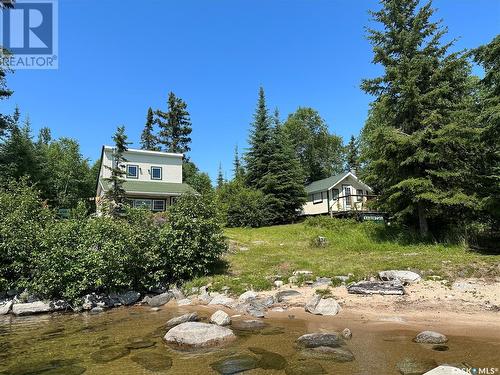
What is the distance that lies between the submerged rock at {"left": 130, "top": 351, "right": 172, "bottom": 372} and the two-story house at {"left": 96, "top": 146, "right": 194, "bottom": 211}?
77.1 ft

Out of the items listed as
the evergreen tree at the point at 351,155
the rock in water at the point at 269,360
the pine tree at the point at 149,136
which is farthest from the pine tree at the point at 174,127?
the rock in water at the point at 269,360

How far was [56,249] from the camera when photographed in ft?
43.1

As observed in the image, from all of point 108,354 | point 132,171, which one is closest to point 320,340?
point 108,354

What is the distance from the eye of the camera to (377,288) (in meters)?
11.4

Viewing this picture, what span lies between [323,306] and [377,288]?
206 centimetres

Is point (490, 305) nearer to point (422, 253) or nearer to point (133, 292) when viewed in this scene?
point (422, 253)

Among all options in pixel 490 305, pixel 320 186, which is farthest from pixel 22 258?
pixel 320 186

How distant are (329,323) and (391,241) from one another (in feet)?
35.4

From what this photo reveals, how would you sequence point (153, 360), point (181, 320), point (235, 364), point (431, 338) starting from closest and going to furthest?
point (235, 364), point (153, 360), point (431, 338), point (181, 320)

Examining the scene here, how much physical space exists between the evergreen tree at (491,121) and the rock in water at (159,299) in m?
13.9

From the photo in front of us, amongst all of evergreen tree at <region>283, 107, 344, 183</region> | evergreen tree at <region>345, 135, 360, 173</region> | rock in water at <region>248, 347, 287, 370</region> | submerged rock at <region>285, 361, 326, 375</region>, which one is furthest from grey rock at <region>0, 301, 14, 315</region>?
evergreen tree at <region>345, 135, 360, 173</region>

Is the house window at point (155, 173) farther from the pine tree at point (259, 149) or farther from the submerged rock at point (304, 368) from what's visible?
the submerged rock at point (304, 368)

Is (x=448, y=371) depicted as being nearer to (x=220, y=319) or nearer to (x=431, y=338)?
(x=431, y=338)

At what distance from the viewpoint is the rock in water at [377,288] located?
11.1m
